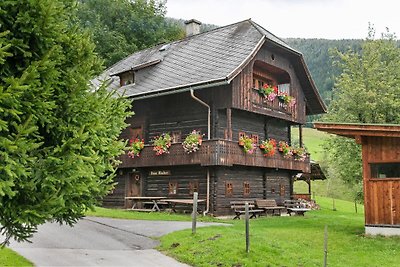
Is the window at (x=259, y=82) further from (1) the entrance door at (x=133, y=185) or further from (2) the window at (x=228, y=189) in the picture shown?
(1) the entrance door at (x=133, y=185)

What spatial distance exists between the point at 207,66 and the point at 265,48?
3.88 m

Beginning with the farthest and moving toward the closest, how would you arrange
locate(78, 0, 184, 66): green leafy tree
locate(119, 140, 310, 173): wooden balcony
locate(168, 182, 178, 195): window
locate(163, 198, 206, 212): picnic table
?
1. locate(78, 0, 184, 66): green leafy tree
2. locate(168, 182, 178, 195): window
3. locate(163, 198, 206, 212): picnic table
4. locate(119, 140, 310, 173): wooden balcony

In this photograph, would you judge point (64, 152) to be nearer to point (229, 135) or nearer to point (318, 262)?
point (318, 262)

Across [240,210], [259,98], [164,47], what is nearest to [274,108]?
[259,98]

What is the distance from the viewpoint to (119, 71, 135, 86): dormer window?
90.7 feet

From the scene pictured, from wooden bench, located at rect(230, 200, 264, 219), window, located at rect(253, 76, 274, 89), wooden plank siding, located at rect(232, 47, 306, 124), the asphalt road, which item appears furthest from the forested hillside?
the asphalt road

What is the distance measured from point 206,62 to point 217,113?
2.95 m

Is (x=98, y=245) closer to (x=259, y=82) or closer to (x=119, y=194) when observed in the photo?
(x=119, y=194)

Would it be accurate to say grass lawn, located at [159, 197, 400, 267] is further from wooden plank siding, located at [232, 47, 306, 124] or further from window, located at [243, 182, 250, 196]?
wooden plank siding, located at [232, 47, 306, 124]

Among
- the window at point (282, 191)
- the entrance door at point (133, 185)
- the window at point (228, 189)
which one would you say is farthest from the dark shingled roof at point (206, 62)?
the window at point (282, 191)

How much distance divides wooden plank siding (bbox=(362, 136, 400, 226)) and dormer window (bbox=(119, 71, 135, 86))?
52.2 ft

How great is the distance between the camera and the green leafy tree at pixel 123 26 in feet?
145

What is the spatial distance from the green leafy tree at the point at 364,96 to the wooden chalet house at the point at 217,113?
17.3ft

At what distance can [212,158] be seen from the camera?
21188 mm
